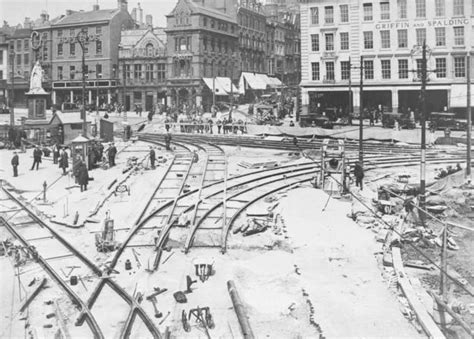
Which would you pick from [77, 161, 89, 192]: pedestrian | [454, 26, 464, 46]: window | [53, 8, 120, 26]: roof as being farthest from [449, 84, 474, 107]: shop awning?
[53, 8, 120, 26]: roof

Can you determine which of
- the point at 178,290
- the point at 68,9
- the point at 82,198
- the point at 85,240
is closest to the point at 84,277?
the point at 178,290

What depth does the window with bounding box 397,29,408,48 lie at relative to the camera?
57.7 meters

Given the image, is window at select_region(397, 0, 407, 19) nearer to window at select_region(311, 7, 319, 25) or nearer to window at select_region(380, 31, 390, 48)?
window at select_region(380, 31, 390, 48)

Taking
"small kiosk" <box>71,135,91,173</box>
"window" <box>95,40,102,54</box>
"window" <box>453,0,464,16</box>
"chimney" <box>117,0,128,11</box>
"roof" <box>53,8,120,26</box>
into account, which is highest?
"chimney" <box>117,0,128,11</box>

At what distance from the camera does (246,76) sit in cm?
7975

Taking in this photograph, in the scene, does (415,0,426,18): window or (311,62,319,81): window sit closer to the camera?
(415,0,426,18): window

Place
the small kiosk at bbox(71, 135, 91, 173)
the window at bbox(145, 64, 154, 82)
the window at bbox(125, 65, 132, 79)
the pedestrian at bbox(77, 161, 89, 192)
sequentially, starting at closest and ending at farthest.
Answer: the pedestrian at bbox(77, 161, 89, 192)
the small kiosk at bbox(71, 135, 91, 173)
the window at bbox(145, 64, 154, 82)
the window at bbox(125, 65, 132, 79)

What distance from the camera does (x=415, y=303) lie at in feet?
40.4

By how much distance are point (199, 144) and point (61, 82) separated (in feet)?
160

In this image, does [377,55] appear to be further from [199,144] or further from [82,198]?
[82,198]

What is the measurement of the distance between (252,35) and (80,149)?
193 ft

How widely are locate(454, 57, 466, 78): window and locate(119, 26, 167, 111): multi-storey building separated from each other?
38.9 metres

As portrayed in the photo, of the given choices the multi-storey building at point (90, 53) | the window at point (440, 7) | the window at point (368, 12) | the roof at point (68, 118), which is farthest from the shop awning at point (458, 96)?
the multi-storey building at point (90, 53)

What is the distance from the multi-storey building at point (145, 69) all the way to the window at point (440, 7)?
1471 inches
